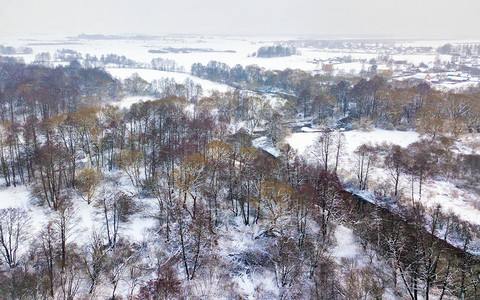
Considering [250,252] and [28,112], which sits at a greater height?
[28,112]

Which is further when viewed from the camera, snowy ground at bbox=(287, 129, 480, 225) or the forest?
snowy ground at bbox=(287, 129, 480, 225)

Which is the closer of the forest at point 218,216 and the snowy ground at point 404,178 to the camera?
the forest at point 218,216

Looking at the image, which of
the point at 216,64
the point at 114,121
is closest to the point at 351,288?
the point at 114,121

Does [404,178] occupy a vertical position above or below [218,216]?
above

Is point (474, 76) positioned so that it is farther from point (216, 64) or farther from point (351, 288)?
point (351, 288)

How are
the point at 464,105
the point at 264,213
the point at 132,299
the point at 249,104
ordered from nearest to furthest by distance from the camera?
1. the point at 132,299
2. the point at 264,213
3. the point at 464,105
4. the point at 249,104

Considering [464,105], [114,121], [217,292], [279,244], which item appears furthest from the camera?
[464,105]

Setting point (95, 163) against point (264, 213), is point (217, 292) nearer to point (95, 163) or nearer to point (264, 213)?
point (264, 213)

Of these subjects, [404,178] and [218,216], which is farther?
[404,178]

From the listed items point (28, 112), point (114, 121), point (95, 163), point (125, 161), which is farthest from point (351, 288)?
point (28, 112)

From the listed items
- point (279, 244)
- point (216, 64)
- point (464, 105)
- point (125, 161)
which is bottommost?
point (279, 244)

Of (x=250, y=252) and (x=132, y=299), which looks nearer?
(x=132, y=299)
